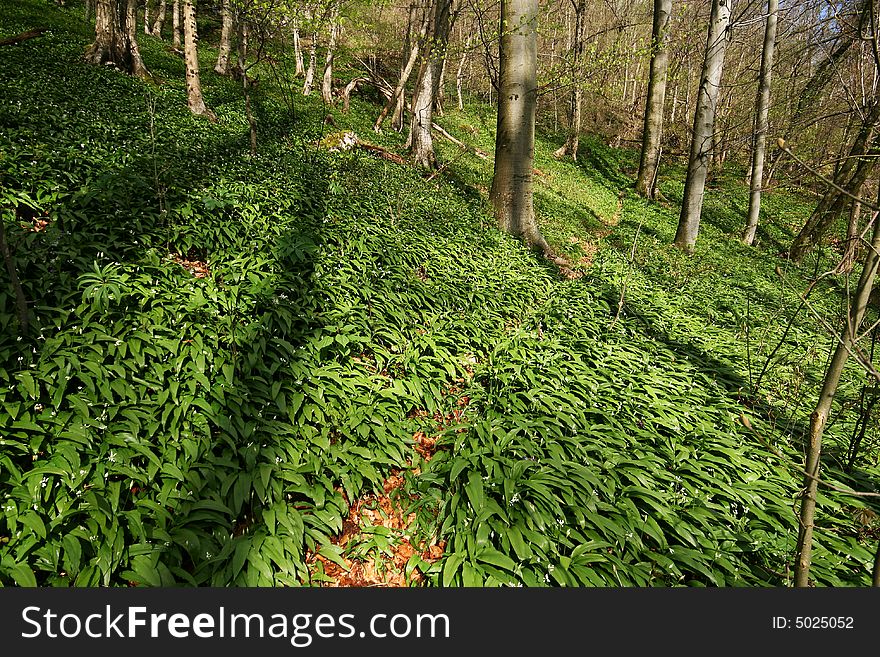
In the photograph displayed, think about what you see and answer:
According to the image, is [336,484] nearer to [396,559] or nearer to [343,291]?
[396,559]

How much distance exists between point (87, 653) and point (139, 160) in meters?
5.87

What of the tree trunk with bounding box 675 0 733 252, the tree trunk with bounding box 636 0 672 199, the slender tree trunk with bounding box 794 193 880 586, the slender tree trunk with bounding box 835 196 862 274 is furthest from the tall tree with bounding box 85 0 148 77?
the slender tree trunk with bounding box 794 193 880 586

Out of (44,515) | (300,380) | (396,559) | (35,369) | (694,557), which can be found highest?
(35,369)

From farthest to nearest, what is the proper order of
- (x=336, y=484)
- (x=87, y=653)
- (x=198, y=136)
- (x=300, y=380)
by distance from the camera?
(x=198, y=136) < (x=300, y=380) < (x=336, y=484) < (x=87, y=653)

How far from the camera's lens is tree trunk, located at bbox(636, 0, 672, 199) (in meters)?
12.8

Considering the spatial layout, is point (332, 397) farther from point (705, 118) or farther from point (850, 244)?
point (705, 118)

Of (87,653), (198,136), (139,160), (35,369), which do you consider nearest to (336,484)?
(87,653)

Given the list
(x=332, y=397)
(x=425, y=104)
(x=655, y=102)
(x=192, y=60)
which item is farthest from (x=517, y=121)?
(x=655, y=102)

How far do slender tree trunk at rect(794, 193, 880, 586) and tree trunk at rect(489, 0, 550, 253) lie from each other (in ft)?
20.6

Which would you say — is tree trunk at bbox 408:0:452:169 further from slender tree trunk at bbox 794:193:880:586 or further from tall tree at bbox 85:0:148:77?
slender tree trunk at bbox 794:193:880:586

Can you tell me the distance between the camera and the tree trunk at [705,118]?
952 centimetres

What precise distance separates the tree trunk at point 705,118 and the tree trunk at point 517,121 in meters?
4.51

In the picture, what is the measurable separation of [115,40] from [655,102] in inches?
668

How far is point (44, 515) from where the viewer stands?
2.11m
